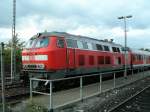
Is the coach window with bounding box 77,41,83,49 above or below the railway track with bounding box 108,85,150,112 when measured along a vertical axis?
above

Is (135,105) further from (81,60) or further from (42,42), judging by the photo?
(42,42)

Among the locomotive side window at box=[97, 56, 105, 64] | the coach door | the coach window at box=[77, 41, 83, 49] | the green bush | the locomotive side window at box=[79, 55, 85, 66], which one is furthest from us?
the locomotive side window at box=[97, 56, 105, 64]

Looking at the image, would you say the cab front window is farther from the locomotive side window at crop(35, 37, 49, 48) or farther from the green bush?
the green bush

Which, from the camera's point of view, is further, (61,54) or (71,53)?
(71,53)

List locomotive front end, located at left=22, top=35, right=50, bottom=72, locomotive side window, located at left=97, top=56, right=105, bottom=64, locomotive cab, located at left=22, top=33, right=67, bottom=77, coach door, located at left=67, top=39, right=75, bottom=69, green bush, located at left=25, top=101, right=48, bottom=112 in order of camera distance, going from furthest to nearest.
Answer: locomotive side window, located at left=97, top=56, right=105, bottom=64 → coach door, located at left=67, top=39, right=75, bottom=69 → locomotive front end, located at left=22, top=35, right=50, bottom=72 → locomotive cab, located at left=22, top=33, right=67, bottom=77 → green bush, located at left=25, top=101, right=48, bottom=112

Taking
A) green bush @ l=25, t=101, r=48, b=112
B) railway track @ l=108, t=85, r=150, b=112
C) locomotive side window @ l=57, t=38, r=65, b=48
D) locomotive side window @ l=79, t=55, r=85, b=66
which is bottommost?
railway track @ l=108, t=85, r=150, b=112

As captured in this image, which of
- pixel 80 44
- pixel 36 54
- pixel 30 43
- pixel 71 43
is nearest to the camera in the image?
pixel 36 54

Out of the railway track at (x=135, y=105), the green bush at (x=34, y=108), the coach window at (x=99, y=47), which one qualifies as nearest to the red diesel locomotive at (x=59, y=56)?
the coach window at (x=99, y=47)

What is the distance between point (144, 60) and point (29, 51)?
27.6 metres

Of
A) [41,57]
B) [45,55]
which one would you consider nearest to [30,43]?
[41,57]

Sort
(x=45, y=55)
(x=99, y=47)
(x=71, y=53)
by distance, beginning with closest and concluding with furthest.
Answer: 1. (x=45, y=55)
2. (x=71, y=53)
3. (x=99, y=47)

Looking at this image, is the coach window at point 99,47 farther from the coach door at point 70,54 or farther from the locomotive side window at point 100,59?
the coach door at point 70,54

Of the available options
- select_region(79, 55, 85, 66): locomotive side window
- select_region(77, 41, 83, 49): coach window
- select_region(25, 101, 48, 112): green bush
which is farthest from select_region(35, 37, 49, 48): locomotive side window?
select_region(25, 101, 48, 112): green bush

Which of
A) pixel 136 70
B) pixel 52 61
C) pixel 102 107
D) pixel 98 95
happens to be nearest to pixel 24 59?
→ pixel 52 61
